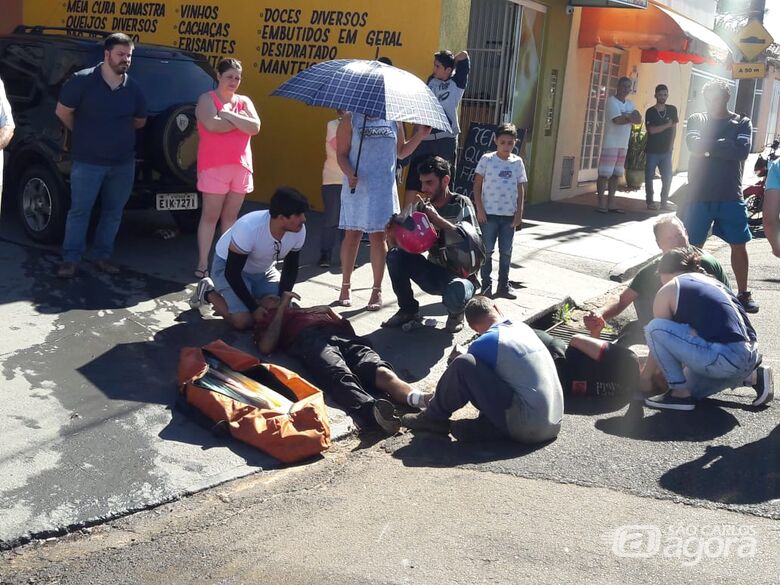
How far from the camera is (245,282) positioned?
715 cm

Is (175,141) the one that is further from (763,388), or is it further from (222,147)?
(763,388)

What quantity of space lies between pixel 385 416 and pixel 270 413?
0.72m

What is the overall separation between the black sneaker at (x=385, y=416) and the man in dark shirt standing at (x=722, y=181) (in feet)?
15.5

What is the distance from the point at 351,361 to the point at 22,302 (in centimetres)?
261

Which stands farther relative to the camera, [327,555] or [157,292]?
[157,292]

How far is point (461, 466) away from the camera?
5.38m

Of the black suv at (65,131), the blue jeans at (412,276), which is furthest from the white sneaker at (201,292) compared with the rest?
the black suv at (65,131)

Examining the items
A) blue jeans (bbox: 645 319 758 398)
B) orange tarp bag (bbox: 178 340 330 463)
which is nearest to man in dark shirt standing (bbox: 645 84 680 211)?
blue jeans (bbox: 645 319 758 398)

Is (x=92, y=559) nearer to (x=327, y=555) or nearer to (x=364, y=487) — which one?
(x=327, y=555)

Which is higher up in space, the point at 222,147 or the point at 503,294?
the point at 222,147

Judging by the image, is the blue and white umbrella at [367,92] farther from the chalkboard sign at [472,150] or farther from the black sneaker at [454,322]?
the chalkboard sign at [472,150]

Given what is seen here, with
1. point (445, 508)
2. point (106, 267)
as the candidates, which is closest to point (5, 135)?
point (106, 267)

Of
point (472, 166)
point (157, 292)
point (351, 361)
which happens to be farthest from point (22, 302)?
point (472, 166)

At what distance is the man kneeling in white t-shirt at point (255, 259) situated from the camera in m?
6.73
